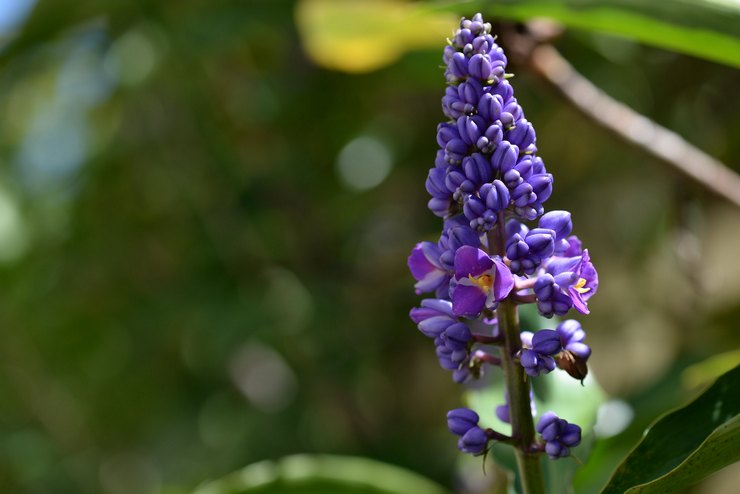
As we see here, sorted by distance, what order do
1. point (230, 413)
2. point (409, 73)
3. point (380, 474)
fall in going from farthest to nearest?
point (230, 413) → point (409, 73) → point (380, 474)

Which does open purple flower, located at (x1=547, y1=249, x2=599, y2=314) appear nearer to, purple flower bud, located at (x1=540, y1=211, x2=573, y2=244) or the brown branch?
purple flower bud, located at (x1=540, y1=211, x2=573, y2=244)

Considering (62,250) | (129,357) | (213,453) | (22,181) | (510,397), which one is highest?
(510,397)

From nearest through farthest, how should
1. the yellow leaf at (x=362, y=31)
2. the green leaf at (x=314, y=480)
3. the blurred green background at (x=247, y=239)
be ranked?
the green leaf at (x=314, y=480)
the yellow leaf at (x=362, y=31)
the blurred green background at (x=247, y=239)

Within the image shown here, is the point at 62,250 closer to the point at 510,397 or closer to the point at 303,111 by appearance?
the point at 303,111

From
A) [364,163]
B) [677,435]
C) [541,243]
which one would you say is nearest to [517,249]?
[541,243]

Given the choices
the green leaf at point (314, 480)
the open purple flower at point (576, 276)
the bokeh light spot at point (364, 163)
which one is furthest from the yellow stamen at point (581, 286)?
the bokeh light spot at point (364, 163)

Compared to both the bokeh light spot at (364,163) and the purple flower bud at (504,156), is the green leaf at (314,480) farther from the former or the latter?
the bokeh light spot at (364,163)

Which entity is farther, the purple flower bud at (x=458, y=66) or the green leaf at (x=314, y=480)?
the green leaf at (x=314, y=480)

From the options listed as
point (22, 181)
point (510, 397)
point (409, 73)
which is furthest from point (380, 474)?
point (22, 181)
